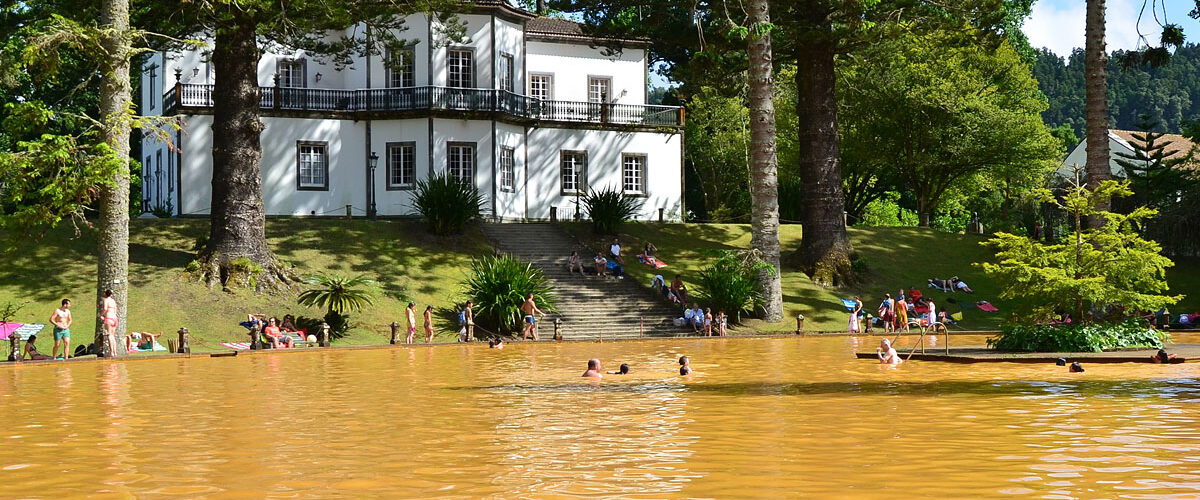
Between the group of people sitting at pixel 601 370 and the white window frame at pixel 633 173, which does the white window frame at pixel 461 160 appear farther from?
the group of people sitting at pixel 601 370

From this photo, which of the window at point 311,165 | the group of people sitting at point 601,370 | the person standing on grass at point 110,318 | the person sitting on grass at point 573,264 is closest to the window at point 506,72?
the window at point 311,165

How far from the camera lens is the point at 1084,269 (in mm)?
23500

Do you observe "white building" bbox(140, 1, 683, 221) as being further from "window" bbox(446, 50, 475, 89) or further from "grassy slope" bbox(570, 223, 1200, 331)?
"grassy slope" bbox(570, 223, 1200, 331)

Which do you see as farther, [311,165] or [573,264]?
[311,165]

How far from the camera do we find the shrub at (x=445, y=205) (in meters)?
41.9

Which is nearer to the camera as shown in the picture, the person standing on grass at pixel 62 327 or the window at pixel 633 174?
the person standing on grass at pixel 62 327

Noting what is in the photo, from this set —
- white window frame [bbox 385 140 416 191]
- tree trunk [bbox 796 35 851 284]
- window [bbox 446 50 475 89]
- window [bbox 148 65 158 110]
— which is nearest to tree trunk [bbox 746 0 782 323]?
tree trunk [bbox 796 35 851 284]

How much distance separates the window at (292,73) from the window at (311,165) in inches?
113

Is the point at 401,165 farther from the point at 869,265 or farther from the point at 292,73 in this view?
the point at 869,265

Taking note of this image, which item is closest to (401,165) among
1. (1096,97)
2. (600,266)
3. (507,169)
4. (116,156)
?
(507,169)

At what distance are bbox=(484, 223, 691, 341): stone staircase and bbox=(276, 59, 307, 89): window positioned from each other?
11.0 meters

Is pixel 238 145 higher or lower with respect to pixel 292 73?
lower

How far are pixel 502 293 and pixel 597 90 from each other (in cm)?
2042

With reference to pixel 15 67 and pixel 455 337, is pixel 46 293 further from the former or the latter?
pixel 455 337
